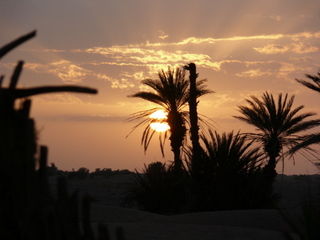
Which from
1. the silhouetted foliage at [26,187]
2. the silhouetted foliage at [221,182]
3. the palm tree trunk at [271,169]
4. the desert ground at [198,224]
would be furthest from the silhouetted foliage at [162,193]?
the silhouetted foliage at [26,187]

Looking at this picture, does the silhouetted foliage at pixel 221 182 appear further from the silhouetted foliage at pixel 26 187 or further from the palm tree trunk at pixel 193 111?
the silhouetted foliage at pixel 26 187

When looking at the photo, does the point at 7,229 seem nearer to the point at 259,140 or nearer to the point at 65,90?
the point at 65,90

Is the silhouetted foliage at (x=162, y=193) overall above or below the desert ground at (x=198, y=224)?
above

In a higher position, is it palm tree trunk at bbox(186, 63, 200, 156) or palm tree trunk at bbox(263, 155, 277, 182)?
palm tree trunk at bbox(186, 63, 200, 156)

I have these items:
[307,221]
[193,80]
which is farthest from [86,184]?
[307,221]

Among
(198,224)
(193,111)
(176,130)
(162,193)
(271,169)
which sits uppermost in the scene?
(193,111)

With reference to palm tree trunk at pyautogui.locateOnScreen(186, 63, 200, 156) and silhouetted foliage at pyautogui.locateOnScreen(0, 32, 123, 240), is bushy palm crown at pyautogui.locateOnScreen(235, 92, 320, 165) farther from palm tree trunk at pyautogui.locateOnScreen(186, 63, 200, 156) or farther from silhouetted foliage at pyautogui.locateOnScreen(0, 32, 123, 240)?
silhouetted foliage at pyautogui.locateOnScreen(0, 32, 123, 240)

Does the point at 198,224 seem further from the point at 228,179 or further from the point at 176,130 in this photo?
the point at 176,130

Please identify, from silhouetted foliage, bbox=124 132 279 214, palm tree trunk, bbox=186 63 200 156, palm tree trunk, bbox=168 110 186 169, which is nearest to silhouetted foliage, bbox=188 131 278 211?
silhouetted foliage, bbox=124 132 279 214

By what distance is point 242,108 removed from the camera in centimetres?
1962

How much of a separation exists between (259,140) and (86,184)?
45.9 ft

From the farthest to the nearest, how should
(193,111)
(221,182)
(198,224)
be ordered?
(193,111) → (221,182) → (198,224)

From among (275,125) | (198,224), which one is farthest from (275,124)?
(198,224)

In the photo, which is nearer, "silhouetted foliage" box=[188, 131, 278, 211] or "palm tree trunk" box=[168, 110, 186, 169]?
"silhouetted foliage" box=[188, 131, 278, 211]
